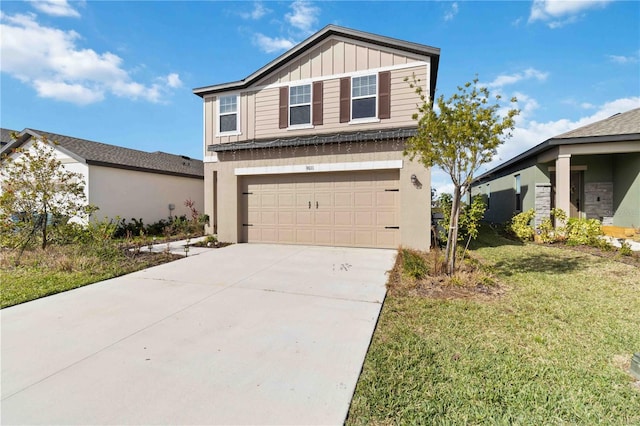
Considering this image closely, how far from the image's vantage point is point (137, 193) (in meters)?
13.1

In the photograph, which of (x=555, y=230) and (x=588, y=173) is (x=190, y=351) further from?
(x=588, y=173)

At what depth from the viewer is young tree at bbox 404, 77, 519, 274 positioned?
4512 millimetres

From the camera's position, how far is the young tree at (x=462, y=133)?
4.51 meters

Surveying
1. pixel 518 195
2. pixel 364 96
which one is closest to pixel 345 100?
pixel 364 96

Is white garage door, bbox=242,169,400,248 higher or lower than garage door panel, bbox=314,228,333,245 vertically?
higher

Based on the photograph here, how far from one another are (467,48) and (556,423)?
957 cm

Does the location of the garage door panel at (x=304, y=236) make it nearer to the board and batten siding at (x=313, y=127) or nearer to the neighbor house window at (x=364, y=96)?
the board and batten siding at (x=313, y=127)

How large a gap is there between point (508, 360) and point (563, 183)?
939cm

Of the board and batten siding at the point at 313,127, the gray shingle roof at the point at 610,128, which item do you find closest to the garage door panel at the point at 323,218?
the board and batten siding at the point at 313,127

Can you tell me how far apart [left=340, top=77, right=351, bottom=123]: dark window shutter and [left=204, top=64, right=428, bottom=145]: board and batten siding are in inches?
4.9

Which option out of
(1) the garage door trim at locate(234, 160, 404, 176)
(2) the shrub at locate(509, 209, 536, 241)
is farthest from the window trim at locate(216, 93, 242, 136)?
(2) the shrub at locate(509, 209, 536, 241)

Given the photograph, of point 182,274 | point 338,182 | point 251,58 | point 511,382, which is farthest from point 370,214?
point 251,58

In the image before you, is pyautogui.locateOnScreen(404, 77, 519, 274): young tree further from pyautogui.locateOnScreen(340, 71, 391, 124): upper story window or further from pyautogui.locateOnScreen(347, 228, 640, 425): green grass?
pyautogui.locateOnScreen(340, 71, 391, 124): upper story window

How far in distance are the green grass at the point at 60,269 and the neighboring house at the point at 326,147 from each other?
3.55m
